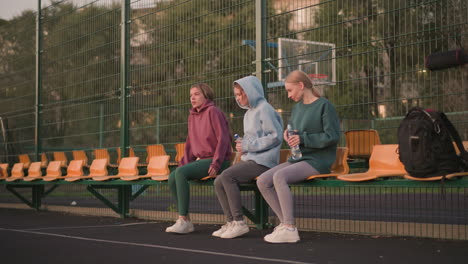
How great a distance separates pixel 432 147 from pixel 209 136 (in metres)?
2.37

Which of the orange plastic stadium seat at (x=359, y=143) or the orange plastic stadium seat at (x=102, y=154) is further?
the orange plastic stadium seat at (x=102, y=154)

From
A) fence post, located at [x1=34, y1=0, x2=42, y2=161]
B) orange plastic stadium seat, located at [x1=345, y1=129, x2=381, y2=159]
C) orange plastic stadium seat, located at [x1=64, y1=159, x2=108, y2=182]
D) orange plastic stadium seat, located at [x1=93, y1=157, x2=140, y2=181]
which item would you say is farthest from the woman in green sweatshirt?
fence post, located at [x1=34, y1=0, x2=42, y2=161]

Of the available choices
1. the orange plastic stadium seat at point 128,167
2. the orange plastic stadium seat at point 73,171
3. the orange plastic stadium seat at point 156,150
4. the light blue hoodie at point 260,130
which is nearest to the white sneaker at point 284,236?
the light blue hoodie at point 260,130

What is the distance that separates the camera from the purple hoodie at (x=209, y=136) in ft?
20.1

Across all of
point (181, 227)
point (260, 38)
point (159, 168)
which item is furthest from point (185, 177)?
point (260, 38)

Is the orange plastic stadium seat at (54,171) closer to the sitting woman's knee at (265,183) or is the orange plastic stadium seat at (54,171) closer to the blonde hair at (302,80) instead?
the sitting woman's knee at (265,183)

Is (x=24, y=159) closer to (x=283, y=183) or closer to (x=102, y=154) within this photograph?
(x=102, y=154)

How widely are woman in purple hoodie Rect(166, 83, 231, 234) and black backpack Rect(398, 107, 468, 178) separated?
6.65 ft

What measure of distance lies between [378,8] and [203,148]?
2.02 meters

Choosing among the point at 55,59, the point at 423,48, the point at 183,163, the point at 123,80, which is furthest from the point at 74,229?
the point at 55,59

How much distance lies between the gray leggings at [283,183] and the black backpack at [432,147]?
0.97 meters

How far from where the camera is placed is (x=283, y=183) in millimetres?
5211

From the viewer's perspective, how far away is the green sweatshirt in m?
5.29

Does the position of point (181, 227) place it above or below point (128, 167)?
below
